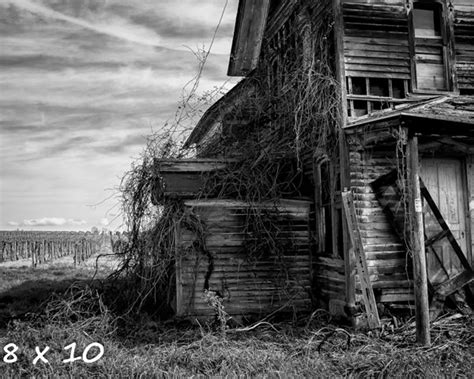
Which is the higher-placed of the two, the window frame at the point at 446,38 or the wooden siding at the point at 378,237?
the window frame at the point at 446,38

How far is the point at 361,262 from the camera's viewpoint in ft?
27.3

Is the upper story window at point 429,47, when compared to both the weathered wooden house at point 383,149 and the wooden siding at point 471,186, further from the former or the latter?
the wooden siding at point 471,186

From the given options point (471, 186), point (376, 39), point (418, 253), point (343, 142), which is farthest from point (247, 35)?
point (418, 253)

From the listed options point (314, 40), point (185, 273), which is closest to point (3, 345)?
point (185, 273)

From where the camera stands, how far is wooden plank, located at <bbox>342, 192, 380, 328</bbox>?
816 cm

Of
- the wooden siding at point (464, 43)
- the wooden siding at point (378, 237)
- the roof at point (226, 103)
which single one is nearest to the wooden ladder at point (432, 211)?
the wooden siding at point (378, 237)

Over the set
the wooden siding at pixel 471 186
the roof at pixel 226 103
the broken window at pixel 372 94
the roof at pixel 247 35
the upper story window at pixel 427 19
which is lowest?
the wooden siding at pixel 471 186

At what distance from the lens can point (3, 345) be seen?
7.64 m

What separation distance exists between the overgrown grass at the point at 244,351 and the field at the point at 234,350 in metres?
0.01

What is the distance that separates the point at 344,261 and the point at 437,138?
254cm

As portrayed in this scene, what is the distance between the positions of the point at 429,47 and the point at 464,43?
774 millimetres

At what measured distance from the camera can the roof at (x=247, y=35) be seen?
13000mm

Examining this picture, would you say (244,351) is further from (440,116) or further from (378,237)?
(440,116)

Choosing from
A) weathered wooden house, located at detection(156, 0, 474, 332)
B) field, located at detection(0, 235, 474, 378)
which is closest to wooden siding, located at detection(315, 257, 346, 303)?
weathered wooden house, located at detection(156, 0, 474, 332)
